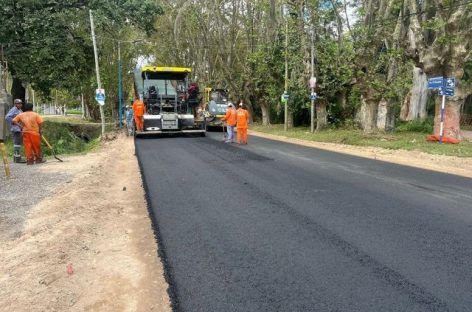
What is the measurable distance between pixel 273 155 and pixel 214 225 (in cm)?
833

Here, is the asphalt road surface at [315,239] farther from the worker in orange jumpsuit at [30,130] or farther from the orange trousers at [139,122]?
the orange trousers at [139,122]

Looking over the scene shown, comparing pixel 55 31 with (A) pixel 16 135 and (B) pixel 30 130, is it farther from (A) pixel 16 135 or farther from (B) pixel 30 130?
(B) pixel 30 130

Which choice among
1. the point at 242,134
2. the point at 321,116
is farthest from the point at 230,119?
the point at 321,116

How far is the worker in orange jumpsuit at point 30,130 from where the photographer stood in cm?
1319

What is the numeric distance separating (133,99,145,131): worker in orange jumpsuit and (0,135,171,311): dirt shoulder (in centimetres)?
1233

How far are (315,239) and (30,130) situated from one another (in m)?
10.2

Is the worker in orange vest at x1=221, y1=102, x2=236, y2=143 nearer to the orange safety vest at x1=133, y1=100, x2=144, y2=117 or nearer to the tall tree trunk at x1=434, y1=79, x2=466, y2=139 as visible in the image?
the orange safety vest at x1=133, y1=100, x2=144, y2=117

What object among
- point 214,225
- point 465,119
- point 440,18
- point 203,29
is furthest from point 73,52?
point 465,119

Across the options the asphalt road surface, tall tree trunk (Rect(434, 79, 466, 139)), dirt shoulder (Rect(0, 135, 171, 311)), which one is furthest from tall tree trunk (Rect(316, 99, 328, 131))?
dirt shoulder (Rect(0, 135, 171, 311))

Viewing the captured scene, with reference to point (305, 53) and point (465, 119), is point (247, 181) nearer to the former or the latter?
point (305, 53)

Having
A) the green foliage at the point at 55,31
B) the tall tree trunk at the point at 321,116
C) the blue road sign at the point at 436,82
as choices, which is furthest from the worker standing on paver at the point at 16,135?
the tall tree trunk at the point at 321,116

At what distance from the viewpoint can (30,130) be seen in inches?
525

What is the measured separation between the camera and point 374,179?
10008 millimetres

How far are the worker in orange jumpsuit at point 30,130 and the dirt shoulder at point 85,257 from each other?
4.79 meters
